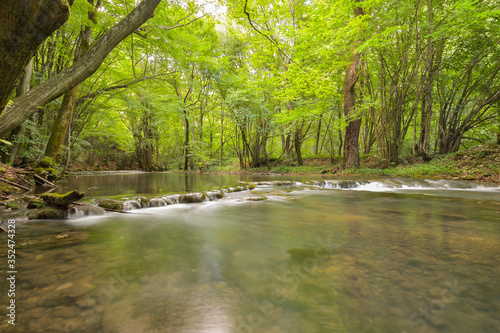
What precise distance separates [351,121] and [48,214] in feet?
40.0

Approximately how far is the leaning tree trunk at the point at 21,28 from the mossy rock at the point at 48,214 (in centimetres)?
204

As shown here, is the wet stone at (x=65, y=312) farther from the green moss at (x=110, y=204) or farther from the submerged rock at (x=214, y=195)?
the submerged rock at (x=214, y=195)

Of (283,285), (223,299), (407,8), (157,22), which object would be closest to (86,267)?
(223,299)

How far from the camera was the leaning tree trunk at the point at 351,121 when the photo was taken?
10.4 m

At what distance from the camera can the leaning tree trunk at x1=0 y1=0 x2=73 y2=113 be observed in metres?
1.85

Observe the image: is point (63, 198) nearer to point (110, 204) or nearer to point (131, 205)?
point (110, 204)

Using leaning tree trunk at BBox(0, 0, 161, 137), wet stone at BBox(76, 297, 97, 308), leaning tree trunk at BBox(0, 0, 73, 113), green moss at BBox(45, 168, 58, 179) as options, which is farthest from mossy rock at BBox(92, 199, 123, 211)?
green moss at BBox(45, 168, 58, 179)

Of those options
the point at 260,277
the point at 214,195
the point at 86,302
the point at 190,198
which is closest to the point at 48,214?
the point at 190,198

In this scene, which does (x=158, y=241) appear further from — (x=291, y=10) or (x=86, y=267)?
(x=291, y=10)

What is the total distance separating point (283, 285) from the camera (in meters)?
1.51

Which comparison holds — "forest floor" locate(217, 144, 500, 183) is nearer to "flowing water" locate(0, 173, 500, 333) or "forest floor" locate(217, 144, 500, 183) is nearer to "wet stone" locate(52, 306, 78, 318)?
"flowing water" locate(0, 173, 500, 333)

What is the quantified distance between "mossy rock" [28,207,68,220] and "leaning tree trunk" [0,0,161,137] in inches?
58.7

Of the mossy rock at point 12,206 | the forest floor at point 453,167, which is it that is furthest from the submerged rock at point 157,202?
the forest floor at point 453,167

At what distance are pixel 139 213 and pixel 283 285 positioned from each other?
11.3ft
